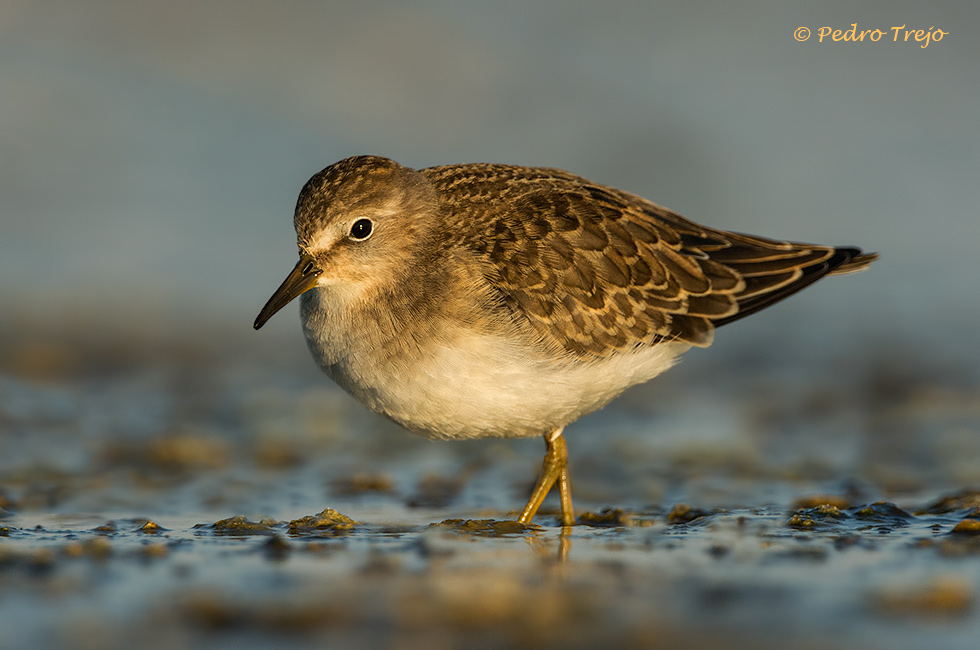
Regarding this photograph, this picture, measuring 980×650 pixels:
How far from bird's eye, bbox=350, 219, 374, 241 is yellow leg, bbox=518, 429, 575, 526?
5.58 feet

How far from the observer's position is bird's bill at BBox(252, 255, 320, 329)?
255 inches

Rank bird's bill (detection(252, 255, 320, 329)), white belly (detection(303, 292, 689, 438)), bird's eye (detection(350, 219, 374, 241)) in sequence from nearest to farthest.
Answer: white belly (detection(303, 292, 689, 438)) → bird's bill (detection(252, 255, 320, 329)) → bird's eye (detection(350, 219, 374, 241))

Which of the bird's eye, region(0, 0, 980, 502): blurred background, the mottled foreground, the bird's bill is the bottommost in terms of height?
the mottled foreground

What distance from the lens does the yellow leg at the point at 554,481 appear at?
6691 mm

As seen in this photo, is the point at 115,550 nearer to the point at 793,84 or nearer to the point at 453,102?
the point at 453,102

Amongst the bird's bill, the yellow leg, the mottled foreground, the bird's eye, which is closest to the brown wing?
the bird's eye

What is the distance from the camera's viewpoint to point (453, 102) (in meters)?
14.3

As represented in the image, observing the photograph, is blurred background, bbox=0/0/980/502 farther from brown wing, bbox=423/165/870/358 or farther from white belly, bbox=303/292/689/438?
white belly, bbox=303/292/689/438

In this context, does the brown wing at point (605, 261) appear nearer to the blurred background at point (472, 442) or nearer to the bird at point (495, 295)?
the bird at point (495, 295)

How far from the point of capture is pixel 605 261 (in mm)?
6824

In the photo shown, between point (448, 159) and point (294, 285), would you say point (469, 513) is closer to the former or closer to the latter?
point (294, 285)

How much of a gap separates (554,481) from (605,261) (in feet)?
4.63

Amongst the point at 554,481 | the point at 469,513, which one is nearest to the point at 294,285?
the point at 469,513

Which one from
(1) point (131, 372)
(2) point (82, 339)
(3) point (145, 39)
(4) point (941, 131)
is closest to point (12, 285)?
(2) point (82, 339)
